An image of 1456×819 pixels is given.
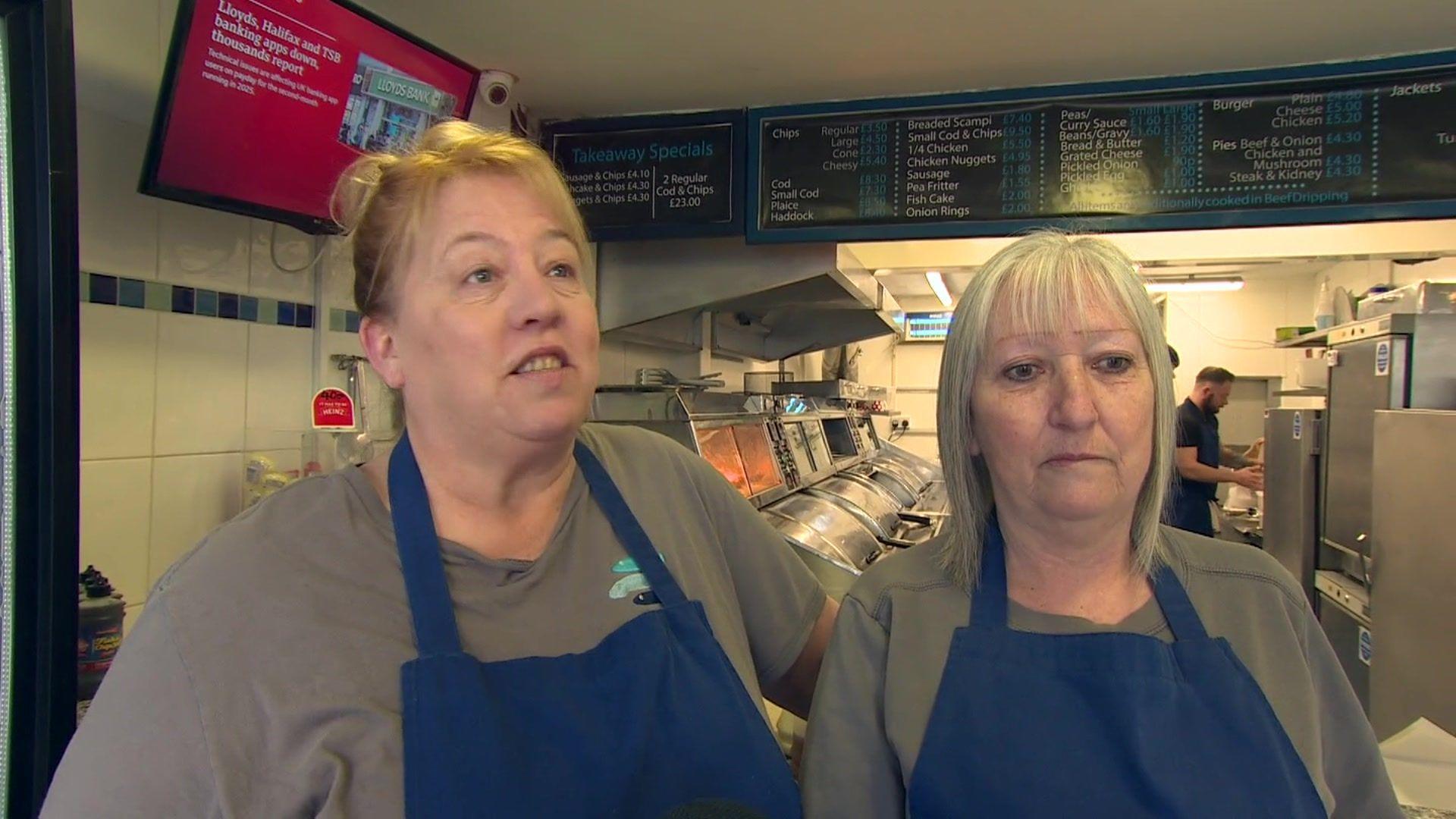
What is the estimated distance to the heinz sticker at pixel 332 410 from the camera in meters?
2.26

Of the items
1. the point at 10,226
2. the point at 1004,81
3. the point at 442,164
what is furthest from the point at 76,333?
the point at 1004,81

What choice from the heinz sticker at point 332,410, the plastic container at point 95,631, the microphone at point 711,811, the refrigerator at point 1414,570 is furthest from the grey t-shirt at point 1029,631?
the refrigerator at point 1414,570

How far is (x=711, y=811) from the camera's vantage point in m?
0.85

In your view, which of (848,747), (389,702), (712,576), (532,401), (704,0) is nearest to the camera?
(389,702)

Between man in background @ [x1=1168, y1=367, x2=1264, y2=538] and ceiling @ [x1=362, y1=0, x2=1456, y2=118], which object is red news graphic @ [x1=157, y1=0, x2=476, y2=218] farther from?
man in background @ [x1=1168, y1=367, x2=1264, y2=538]

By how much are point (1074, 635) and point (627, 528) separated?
71 centimetres

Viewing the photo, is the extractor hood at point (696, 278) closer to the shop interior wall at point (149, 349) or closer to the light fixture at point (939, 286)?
the light fixture at point (939, 286)

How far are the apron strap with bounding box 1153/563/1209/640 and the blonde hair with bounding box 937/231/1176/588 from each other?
0.09 ft

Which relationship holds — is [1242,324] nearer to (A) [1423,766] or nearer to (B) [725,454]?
(B) [725,454]

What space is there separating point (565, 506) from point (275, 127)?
4.61 ft

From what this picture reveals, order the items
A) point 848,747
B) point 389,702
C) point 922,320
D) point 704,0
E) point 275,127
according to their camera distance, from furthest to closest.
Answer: point 922,320
point 704,0
point 275,127
point 848,747
point 389,702

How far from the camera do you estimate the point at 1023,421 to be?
3.91 feet

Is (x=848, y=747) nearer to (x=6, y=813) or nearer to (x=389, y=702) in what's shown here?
(x=389, y=702)

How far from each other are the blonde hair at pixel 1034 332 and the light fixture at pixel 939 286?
12.6ft
